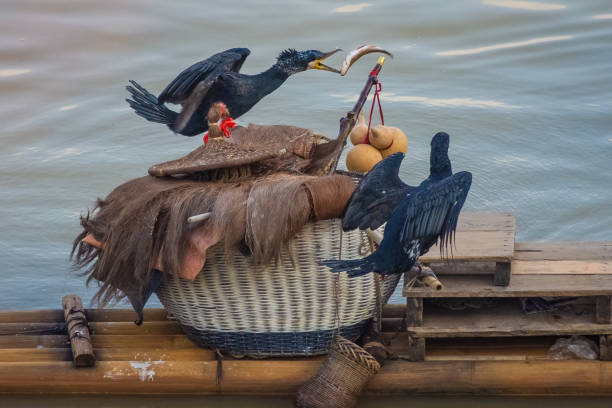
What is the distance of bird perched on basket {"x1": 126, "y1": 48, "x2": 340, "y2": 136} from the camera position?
2.62 meters

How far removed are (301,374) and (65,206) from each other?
5.95 feet

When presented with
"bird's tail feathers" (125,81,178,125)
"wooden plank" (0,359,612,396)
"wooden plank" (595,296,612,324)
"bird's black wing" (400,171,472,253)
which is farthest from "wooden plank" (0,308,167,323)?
"wooden plank" (595,296,612,324)

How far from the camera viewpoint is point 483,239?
2.48 meters

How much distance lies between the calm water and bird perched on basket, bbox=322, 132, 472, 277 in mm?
1378

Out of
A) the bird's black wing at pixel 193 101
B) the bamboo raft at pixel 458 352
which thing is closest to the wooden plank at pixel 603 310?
the bamboo raft at pixel 458 352

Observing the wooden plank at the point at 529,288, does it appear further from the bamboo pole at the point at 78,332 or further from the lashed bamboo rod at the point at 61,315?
the bamboo pole at the point at 78,332

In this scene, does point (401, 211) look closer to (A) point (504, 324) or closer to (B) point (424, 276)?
(B) point (424, 276)

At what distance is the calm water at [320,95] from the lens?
3.83 meters

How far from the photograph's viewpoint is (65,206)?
3.95 meters

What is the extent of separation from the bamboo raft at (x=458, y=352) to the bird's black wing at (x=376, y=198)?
27 centimetres

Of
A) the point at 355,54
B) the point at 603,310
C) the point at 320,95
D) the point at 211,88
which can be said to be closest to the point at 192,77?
the point at 211,88

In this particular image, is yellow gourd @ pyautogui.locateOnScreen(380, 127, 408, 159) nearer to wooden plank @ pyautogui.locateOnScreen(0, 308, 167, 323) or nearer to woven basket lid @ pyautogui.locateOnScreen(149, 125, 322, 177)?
woven basket lid @ pyautogui.locateOnScreen(149, 125, 322, 177)

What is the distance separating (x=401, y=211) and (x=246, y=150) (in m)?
0.45

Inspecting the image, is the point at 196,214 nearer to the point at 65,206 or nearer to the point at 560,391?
the point at 560,391
